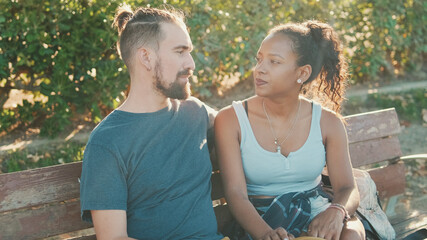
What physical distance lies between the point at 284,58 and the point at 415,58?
5.79 metres

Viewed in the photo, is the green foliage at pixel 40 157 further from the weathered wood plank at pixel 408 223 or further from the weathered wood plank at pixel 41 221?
the weathered wood plank at pixel 408 223

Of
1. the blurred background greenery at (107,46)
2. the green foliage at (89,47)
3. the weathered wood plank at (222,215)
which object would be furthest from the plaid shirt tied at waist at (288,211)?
the green foliage at (89,47)

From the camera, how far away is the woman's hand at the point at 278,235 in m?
2.78

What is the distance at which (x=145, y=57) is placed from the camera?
2760 mm

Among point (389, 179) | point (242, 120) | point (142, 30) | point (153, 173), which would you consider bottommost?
point (389, 179)

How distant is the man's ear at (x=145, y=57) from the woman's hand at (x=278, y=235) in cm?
111

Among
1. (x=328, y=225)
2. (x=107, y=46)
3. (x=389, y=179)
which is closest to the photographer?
(x=328, y=225)

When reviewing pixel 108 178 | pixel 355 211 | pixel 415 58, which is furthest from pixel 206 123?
pixel 415 58

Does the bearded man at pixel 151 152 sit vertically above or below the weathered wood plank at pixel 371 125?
above

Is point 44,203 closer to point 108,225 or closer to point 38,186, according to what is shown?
point 38,186

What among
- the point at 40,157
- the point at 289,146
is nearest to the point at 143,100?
the point at 289,146

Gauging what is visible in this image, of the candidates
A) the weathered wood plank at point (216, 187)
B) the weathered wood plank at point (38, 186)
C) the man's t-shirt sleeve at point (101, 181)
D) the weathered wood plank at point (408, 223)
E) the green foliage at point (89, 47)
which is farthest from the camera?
the green foliage at point (89, 47)

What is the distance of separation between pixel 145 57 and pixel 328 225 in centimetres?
139

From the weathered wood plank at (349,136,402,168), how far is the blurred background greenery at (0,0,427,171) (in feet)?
3.72
